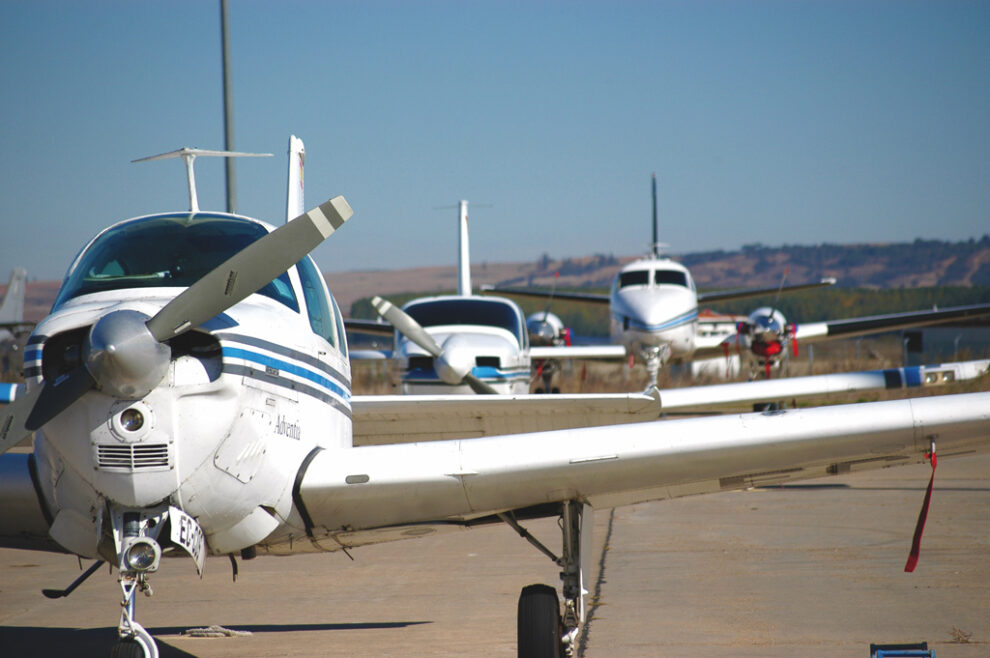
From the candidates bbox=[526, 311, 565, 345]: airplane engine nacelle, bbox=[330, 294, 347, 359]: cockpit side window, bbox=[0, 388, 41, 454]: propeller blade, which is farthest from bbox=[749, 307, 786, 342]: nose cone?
bbox=[0, 388, 41, 454]: propeller blade

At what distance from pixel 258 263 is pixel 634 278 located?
855 inches

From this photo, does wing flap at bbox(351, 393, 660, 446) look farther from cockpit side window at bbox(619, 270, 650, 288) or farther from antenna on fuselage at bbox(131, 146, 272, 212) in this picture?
cockpit side window at bbox(619, 270, 650, 288)

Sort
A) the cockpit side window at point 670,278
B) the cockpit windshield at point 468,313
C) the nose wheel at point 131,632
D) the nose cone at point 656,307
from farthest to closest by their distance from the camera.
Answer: the cockpit side window at point 670,278 < the nose cone at point 656,307 < the cockpit windshield at point 468,313 < the nose wheel at point 131,632

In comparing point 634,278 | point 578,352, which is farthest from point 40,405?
point 634,278

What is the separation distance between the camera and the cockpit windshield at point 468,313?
14.6 metres

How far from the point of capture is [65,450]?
382 centimetres

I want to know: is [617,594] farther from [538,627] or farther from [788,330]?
[788,330]

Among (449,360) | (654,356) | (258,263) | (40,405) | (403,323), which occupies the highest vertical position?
(258,263)

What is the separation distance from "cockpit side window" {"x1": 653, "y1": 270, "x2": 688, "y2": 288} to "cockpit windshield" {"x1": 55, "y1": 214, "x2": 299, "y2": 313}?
20.7m

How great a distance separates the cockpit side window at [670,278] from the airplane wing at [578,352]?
194 cm

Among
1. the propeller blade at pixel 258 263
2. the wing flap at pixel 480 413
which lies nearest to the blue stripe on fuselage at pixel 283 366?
the propeller blade at pixel 258 263

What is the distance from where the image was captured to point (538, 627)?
4.78 meters

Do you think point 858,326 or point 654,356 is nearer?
point 654,356

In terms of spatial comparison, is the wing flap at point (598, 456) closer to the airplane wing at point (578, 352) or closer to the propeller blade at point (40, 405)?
the propeller blade at point (40, 405)
